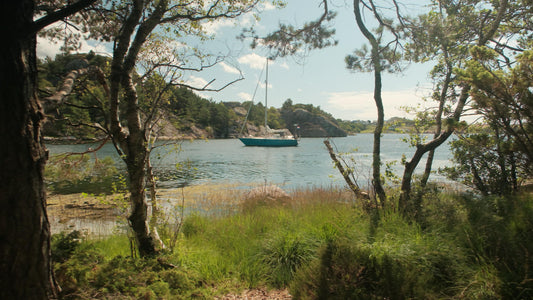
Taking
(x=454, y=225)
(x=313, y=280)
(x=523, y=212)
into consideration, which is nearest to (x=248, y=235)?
(x=313, y=280)

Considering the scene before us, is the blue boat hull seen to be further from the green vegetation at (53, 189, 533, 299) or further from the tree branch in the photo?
the tree branch

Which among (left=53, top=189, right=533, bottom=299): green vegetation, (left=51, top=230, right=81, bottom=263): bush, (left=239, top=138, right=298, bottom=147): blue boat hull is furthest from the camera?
(left=239, top=138, right=298, bottom=147): blue boat hull

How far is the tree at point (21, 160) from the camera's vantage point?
5.77 feet

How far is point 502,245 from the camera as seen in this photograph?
286 centimetres

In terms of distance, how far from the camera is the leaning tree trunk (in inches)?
69.1

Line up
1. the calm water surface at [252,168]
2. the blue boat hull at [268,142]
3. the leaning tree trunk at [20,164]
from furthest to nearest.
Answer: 1. the blue boat hull at [268,142]
2. the calm water surface at [252,168]
3. the leaning tree trunk at [20,164]

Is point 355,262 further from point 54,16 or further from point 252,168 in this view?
point 252,168

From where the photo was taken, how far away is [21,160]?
5.95 feet

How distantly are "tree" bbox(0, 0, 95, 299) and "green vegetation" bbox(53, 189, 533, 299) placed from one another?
21.3 inches

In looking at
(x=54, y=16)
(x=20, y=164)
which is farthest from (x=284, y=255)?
(x=54, y=16)

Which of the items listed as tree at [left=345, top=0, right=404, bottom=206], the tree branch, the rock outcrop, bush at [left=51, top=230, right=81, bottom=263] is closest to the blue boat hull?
tree at [left=345, top=0, right=404, bottom=206]

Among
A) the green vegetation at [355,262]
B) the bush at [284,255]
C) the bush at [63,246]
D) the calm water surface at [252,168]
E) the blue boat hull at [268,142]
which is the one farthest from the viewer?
the blue boat hull at [268,142]

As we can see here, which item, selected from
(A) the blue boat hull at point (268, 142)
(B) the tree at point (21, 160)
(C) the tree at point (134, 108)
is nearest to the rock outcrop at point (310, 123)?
(A) the blue boat hull at point (268, 142)

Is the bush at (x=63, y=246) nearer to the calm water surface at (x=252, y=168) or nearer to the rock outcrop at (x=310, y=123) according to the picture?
the calm water surface at (x=252, y=168)
